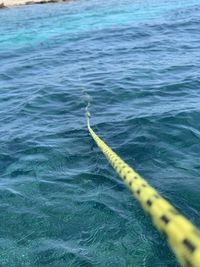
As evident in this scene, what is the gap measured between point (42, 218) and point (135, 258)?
60.3 inches

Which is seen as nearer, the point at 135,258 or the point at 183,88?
the point at 135,258

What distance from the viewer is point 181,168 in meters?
6.79

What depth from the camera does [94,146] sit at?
309 inches

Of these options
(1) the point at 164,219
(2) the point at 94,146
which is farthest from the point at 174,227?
(2) the point at 94,146

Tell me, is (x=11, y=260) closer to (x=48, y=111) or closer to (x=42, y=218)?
(x=42, y=218)

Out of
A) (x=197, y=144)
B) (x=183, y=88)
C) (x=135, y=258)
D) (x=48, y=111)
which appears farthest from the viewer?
(x=183, y=88)

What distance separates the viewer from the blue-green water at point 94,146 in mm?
5219

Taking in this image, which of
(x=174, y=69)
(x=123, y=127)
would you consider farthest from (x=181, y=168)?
(x=174, y=69)

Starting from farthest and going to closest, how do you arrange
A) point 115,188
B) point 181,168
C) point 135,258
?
point 181,168, point 115,188, point 135,258

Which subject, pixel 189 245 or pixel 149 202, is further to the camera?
pixel 149 202

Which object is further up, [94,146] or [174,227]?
[174,227]

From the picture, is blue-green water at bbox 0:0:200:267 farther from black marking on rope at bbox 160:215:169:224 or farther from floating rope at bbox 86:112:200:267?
black marking on rope at bbox 160:215:169:224

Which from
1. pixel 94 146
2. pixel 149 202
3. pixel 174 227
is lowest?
pixel 94 146

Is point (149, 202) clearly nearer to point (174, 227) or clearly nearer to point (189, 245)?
point (174, 227)
